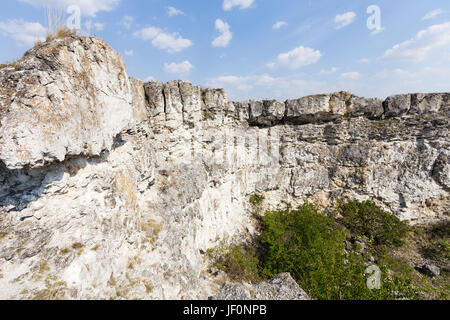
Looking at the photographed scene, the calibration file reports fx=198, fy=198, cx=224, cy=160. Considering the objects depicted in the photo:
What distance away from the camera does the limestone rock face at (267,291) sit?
7137 mm

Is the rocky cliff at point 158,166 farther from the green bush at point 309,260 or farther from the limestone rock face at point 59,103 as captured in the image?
the green bush at point 309,260

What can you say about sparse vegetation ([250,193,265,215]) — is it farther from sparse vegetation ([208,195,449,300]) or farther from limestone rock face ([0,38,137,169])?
limestone rock face ([0,38,137,169])

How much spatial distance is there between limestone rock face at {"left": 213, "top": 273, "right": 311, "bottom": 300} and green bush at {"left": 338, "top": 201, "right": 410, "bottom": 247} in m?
9.07

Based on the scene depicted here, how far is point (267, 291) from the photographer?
8.20 m

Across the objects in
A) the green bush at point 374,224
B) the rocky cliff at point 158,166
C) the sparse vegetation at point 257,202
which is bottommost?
the green bush at point 374,224

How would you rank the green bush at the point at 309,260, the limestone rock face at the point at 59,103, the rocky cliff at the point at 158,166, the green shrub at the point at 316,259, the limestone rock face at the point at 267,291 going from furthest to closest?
the green bush at the point at 309,260 < the green shrub at the point at 316,259 < the limestone rock face at the point at 267,291 < the rocky cliff at the point at 158,166 < the limestone rock face at the point at 59,103

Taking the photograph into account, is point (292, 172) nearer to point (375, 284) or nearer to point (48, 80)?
point (375, 284)

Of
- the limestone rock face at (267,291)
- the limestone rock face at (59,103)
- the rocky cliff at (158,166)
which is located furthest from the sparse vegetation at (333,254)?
the limestone rock face at (59,103)

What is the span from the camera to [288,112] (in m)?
15.6

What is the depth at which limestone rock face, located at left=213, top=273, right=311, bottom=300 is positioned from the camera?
7137 mm

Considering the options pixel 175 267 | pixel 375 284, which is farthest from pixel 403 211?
pixel 175 267

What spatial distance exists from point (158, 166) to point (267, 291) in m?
7.18

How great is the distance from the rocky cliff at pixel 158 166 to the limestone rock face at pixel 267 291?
1.08 metres

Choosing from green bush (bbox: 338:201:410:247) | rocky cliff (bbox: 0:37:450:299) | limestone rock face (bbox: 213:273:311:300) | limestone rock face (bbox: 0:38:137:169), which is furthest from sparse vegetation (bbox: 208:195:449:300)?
limestone rock face (bbox: 0:38:137:169)
